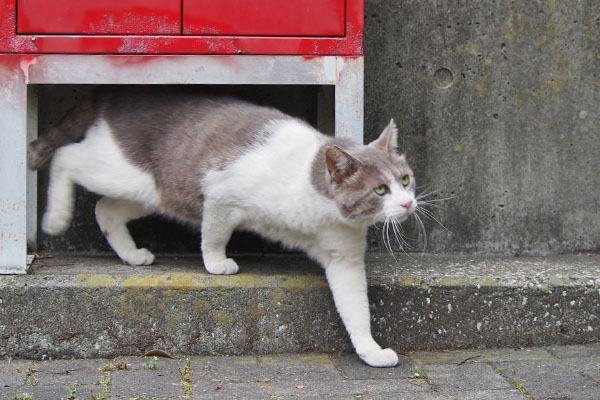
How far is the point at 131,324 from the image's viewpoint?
9.29ft

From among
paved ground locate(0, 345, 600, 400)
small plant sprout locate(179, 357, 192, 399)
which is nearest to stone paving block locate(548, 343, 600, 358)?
paved ground locate(0, 345, 600, 400)

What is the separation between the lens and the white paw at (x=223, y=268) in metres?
2.97

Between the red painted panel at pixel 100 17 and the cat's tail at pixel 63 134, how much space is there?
17.3 inches

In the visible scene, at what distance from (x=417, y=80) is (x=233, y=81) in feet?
3.29

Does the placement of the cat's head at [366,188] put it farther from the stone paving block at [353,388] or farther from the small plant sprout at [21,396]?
the small plant sprout at [21,396]

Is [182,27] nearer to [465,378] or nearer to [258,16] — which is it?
[258,16]

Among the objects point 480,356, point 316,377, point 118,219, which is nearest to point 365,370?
point 316,377

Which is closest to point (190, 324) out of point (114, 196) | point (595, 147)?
point (114, 196)

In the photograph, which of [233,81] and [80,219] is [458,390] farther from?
[80,219]

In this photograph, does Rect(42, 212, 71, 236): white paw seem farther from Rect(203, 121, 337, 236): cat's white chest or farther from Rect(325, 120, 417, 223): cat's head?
Rect(325, 120, 417, 223): cat's head

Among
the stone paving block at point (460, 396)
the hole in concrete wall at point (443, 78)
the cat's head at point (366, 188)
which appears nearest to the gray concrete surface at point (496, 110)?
the hole in concrete wall at point (443, 78)

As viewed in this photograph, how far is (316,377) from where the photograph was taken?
2.61 m

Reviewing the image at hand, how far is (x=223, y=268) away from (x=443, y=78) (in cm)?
140

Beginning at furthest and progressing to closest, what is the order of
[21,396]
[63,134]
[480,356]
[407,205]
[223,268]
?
[63,134], [223,268], [480,356], [407,205], [21,396]
